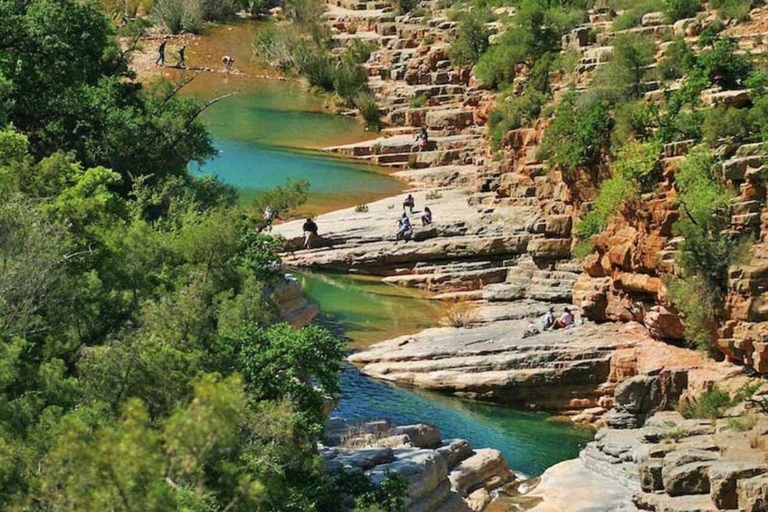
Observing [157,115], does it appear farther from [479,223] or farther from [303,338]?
[303,338]

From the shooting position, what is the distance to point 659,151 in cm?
4984

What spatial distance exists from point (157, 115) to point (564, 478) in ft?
64.3

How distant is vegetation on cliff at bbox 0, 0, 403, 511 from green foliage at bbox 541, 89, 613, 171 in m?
13.6

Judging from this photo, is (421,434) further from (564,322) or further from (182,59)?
(182,59)

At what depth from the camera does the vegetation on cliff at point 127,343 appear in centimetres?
2070

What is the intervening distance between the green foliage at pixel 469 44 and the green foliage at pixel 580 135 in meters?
24.0

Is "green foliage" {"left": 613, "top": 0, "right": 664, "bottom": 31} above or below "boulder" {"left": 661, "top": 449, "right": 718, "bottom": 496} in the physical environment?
above

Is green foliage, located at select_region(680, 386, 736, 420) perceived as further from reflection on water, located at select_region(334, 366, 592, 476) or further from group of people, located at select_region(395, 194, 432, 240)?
group of people, located at select_region(395, 194, 432, 240)

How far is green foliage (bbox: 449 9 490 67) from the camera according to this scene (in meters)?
81.2

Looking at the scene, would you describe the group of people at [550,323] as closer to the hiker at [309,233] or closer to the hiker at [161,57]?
the hiker at [309,233]

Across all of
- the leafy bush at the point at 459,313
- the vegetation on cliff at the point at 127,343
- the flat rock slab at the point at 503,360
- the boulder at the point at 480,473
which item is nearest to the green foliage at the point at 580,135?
the leafy bush at the point at 459,313

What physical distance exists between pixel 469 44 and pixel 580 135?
26.9m

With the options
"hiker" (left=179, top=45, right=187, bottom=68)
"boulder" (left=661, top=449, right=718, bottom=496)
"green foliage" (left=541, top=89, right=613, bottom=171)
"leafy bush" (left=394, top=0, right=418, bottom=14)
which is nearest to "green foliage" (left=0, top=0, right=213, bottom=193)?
"green foliage" (left=541, top=89, right=613, bottom=171)

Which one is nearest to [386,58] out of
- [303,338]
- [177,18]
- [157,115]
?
[177,18]
